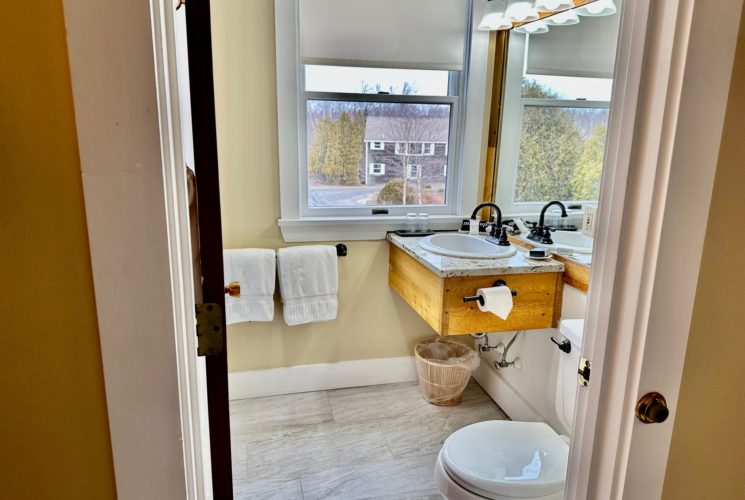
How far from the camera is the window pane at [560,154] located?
2.15 m

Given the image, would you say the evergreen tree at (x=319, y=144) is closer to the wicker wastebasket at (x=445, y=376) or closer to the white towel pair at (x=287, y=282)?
the white towel pair at (x=287, y=282)

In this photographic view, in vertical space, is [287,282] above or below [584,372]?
below

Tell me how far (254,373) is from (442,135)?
159 centimetres

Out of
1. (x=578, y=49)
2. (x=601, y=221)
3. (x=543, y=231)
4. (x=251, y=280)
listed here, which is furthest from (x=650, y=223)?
(x=251, y=280)

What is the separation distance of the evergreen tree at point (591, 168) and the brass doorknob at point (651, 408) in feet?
4.86

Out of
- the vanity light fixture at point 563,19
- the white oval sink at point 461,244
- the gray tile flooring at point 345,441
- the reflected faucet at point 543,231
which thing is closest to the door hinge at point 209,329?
the gray tile flooring at point 345,441

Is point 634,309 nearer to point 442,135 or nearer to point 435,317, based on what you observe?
point 435,317

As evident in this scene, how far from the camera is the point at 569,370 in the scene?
1.59 m

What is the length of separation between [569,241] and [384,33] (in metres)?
1.30

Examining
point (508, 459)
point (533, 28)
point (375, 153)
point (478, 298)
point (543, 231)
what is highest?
point (533, 28)

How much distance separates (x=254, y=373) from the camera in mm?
2547

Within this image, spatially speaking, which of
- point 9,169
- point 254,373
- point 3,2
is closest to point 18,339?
point 9,169

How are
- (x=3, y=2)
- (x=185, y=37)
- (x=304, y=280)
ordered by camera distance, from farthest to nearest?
1. (x=304, y=280)
2. (x=185, y=37)
3. (x=3, y=2)

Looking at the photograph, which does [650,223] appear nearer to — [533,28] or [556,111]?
[556,111]
